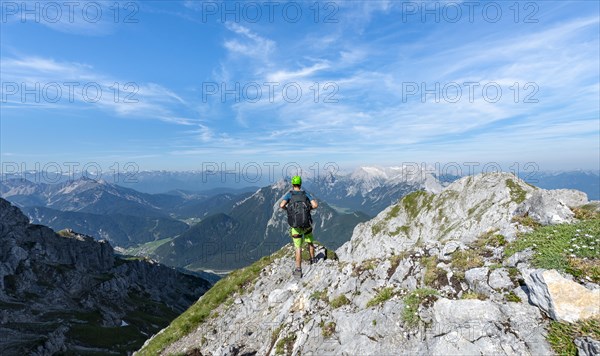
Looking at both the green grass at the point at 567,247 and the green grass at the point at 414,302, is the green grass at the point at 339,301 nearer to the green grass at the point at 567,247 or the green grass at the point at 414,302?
the green grass at the point at 414,302

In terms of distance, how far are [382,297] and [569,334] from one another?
575 cm

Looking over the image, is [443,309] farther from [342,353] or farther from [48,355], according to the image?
[48,355]

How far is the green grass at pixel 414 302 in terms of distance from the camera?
34.2ft

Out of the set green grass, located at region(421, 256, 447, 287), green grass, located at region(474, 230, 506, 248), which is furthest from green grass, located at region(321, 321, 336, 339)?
green grass, located at region(474, 230, 506, 248)

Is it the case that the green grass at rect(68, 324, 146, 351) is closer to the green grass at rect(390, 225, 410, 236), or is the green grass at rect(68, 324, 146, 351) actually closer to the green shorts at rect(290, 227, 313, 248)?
the green grass at rect(390, 225, 410, 236)

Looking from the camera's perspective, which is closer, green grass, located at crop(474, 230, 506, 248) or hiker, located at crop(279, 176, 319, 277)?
green grass, located at crop(474, 230, 506, 248)

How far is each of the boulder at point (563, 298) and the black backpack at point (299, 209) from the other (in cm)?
1075

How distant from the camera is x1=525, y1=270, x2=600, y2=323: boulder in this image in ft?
26.5

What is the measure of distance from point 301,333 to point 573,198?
21.1m

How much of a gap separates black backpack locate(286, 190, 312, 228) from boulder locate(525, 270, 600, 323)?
1075 cm

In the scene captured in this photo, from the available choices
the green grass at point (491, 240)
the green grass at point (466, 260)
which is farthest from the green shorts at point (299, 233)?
Result: the green grass at point (491, 240)

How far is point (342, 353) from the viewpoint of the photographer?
432 inches

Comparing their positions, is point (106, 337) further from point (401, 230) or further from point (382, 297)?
point (382, 297)

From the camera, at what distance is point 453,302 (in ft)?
33.6
